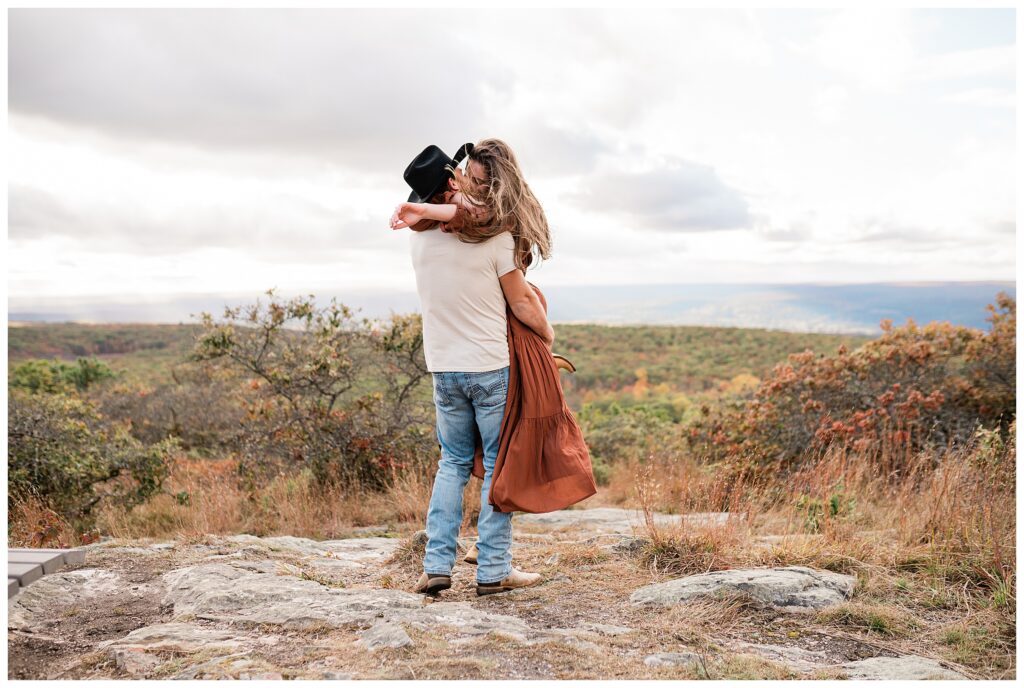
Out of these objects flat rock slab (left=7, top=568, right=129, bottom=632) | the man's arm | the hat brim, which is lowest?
flat rock slab (left=7, top=568, right=129, bottom=632)

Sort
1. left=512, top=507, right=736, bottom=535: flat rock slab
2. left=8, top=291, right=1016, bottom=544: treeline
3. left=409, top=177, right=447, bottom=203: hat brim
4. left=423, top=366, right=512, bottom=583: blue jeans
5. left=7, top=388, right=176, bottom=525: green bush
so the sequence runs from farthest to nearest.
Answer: left=8, top=291, right=1016, bottom=544: treeline < left=7, top=388, right=176, bottom=525: green bush < left=512, top=507, right=736, bottom=535: flat rock slab < left=423, top=366, right=512, bottom=583: blue jeans < left=409, top=177, right=447, bottom=203: hat brim

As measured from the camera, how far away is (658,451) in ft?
34.5

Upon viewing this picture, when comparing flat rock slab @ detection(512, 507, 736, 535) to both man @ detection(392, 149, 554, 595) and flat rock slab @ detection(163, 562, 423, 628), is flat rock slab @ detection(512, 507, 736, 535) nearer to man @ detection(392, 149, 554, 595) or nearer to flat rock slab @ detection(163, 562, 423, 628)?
man @ detection(392, 149, 554, 595)

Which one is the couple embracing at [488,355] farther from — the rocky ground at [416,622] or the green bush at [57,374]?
the green bush at [57,374]

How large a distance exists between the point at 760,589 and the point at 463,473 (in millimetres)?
1635

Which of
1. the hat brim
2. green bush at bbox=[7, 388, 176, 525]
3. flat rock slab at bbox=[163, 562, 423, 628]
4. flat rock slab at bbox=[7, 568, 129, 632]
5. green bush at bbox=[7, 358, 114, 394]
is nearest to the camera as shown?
flat rock slab at bbox=[163, 562, 423, 628]

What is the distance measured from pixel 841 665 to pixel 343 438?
17.6 feet

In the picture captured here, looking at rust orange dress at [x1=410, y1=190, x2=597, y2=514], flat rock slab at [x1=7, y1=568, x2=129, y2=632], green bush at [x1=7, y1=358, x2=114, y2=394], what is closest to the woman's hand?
rust orange dress at [x1=410, y1=190, x2=597, y2=514]

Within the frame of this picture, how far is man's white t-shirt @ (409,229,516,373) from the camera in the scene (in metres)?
3.66

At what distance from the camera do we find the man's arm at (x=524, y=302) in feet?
12.3

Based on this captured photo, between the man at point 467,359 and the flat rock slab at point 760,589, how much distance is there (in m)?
0.69

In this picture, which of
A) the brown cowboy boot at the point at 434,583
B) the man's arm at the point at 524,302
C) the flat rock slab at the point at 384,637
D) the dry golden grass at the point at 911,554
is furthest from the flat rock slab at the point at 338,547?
the man's arm at the point at 524,302

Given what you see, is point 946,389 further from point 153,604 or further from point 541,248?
point 153,604

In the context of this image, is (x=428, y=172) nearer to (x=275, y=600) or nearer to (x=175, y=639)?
(x=275, y=600)
